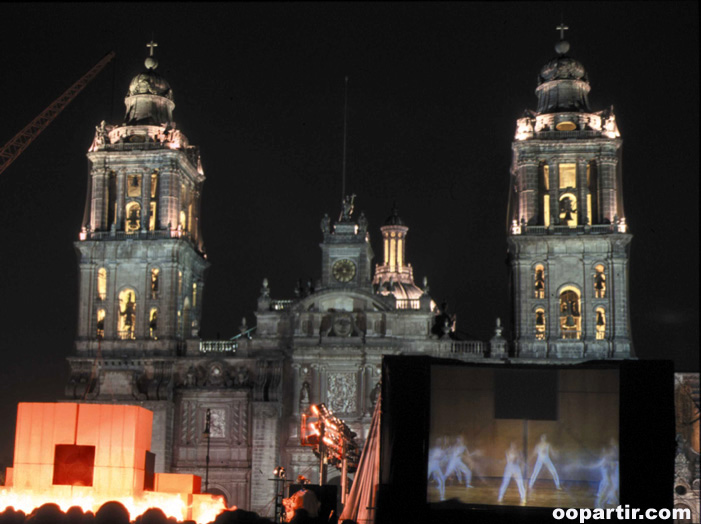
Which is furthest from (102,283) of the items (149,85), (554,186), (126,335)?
(554,186)

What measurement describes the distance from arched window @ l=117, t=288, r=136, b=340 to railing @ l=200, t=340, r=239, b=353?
3958mm

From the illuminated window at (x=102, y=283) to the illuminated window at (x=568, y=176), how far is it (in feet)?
81.3

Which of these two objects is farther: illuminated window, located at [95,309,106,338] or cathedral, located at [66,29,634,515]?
illuminated window, located at [95,309,106,338]

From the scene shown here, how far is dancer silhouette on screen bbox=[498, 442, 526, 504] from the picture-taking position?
31.3 metres

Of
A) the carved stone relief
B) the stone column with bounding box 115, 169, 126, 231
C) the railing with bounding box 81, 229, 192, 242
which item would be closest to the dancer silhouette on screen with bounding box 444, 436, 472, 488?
the carved stone relief

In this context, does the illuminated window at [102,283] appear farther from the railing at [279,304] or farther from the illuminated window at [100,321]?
the railing at [279,304]

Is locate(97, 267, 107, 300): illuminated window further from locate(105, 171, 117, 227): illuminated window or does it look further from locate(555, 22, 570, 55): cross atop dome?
locate(555, 22, 570, 55): cross atop dome

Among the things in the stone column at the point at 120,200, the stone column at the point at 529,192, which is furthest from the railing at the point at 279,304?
the stone column at the point at 529,192

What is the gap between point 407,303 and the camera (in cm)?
6378

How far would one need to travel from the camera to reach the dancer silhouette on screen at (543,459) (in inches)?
1240

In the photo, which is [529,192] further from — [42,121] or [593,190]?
[42,121]

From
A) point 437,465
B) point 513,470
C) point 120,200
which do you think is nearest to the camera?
point 437,465

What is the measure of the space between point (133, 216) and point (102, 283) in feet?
13.2

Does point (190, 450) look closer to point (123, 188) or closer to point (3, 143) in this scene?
point (123, 188)
